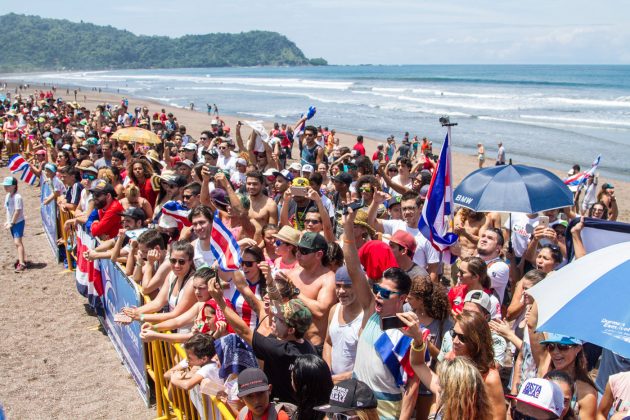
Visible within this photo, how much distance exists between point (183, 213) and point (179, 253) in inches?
→ 59.2

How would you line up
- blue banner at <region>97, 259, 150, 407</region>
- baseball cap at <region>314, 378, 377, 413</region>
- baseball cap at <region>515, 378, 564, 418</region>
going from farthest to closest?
blue banner at <region>97, 259, 150, 407</region>, baseball cap at <region>314, 378, 377, 413</region>, baseball cap at <region>515, 378, 564, 418</region>

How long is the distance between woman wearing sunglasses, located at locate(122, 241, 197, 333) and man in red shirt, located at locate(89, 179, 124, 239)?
2.31 metres

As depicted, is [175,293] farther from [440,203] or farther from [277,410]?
[440,203]

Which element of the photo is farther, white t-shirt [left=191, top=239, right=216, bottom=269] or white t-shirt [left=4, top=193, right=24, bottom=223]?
white t-shirt [left=4, top=193, right=24, bottom=223]

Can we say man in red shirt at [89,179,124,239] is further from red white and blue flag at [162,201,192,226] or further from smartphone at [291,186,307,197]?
smartphone at [291,186,307,197]

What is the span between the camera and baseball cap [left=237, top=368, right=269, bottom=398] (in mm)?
3535

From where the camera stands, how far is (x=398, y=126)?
134 ft

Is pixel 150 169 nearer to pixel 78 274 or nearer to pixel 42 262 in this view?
pixel 78 274

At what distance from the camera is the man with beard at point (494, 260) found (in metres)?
5.73

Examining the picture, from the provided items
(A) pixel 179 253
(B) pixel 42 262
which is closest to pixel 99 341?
(A) pixel 179 253

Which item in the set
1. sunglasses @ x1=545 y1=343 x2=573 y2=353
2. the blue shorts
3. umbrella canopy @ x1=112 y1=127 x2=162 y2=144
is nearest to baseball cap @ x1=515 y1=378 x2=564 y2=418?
sunglasses @ x1=545 y1=343 x2=573 y2=353

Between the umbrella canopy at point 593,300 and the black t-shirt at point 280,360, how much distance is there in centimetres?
153

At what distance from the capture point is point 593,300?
3.22 metres

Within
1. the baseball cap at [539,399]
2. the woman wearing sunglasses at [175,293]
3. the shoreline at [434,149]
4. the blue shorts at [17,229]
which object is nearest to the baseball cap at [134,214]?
the woman wearing sunglasses at [175,293]
